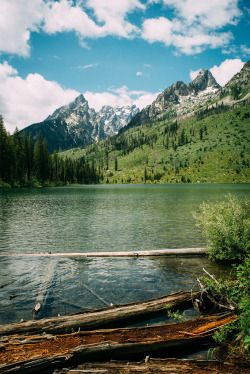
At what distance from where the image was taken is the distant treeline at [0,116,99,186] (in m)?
99.4

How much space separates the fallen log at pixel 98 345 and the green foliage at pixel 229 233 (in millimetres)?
7200

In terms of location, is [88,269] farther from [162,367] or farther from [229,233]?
[162,367]

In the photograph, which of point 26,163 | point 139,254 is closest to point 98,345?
point 139,254

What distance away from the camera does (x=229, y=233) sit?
1321 centimetres

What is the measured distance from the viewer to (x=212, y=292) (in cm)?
822

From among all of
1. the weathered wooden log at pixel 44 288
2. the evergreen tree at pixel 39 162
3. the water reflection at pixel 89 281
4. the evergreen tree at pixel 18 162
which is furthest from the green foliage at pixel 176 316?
the evergreen tree at pixel 39 162

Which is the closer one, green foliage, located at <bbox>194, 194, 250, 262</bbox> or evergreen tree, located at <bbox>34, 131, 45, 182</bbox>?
green foliage, located at <bbox>194, 194, 250, 262</bbox>

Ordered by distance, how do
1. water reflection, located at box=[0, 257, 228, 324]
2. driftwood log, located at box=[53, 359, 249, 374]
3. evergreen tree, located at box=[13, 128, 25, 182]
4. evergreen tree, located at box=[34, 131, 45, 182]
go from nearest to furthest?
driftwood log, located at box=[53, 359, 249, 374]
water reflection, located at box=[0, 257, 228, 324]
evergreen tree, located at box=[13, 128, 25, 182]
evergreen tree, located at box=[34, 131, 45, 182]

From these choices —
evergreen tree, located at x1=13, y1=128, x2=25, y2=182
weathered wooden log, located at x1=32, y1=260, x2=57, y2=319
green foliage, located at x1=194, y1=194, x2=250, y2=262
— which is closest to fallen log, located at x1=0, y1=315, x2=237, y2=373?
weathered wooden log, located at x1=32, y1=260, x2=57, y2=319

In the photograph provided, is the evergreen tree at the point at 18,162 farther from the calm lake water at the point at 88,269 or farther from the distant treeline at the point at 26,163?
the calm lake water at the point at 88,269

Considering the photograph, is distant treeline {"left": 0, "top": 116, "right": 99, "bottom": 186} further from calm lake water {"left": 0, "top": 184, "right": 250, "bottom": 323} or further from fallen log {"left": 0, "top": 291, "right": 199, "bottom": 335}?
fallen log {"left": 0, "top": 291, "right": 199, "bottom": 335}

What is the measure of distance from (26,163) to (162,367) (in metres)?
125

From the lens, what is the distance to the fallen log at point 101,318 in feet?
20.7

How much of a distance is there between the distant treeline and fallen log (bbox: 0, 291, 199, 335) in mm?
100174
